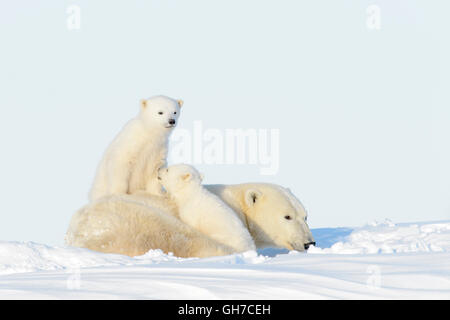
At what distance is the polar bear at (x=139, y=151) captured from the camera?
8.76 m

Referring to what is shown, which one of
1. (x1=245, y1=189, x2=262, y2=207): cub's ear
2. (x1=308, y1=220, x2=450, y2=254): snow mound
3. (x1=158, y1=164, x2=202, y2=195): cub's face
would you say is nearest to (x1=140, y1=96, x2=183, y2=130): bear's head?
(x1=158, y1=164, x2=202, y2=195): cub's face

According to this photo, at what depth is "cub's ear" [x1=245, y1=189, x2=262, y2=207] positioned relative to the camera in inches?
318

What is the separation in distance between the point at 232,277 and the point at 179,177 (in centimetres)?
316

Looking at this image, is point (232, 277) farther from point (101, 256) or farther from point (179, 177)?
point (179, 177)

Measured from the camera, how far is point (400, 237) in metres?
9.03

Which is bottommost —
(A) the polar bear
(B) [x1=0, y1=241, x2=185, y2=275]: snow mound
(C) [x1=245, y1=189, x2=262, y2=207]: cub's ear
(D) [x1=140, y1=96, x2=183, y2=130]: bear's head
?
(B) [x1=0, y1=241, x2=185, y2=275]: snow mound

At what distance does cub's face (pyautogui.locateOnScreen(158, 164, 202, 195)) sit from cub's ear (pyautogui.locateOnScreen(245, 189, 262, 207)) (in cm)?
59

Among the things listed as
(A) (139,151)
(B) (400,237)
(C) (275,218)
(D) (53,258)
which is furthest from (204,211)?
(B) (400,237)

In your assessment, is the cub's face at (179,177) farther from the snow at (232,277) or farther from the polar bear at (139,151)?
the snow at (232,277)

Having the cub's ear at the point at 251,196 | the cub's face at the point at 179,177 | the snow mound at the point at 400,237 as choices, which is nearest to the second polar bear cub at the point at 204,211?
the cub's face at the point at 179,177

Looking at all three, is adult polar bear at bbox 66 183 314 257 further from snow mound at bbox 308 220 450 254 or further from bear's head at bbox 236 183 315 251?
snow mound at bbox 308 220 450 254
